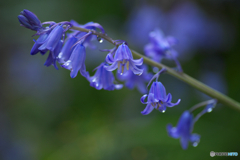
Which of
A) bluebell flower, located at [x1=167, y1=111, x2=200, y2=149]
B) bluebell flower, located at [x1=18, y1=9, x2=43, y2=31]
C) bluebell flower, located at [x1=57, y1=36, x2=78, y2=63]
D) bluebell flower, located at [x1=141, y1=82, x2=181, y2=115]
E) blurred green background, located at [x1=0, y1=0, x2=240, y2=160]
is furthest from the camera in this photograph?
blurred green background, located at [x1=0, y1=0, x2=240, y2=160]

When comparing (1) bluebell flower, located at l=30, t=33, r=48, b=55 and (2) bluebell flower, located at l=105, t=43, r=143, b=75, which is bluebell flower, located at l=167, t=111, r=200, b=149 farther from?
(1) bluebell flower, located at l=30, t=33, r=48, b=55

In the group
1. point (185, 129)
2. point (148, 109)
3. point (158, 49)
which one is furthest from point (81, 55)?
point (185, 129)

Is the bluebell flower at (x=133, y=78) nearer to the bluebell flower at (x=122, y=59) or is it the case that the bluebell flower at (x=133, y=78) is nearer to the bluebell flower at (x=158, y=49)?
the bluebell flower at (x=158, y=49)

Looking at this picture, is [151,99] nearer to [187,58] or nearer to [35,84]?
[187,58]

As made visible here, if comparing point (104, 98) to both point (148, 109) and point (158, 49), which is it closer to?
point (158, 49)

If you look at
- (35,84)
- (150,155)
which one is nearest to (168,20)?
(150,155)

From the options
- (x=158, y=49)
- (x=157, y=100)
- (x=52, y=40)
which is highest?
(x=158, y=49)

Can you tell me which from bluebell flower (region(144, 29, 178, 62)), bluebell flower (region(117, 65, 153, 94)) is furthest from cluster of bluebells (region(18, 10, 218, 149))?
bluebell flower (region(144, 29, 178, 62))
